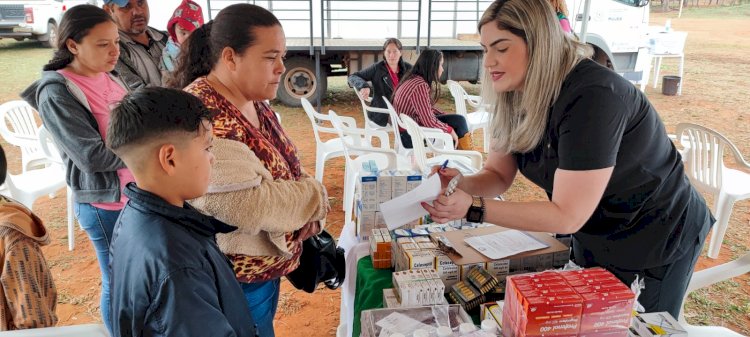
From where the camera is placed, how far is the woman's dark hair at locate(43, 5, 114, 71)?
6.75 feet

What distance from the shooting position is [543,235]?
166 cm

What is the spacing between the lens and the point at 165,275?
3.11 feet

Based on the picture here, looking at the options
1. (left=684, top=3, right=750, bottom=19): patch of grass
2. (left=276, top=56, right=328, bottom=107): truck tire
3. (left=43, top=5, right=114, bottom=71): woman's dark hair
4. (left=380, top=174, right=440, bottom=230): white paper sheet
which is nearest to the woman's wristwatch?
(left=380, top=174, right=440, bottom=230): white paper sheet

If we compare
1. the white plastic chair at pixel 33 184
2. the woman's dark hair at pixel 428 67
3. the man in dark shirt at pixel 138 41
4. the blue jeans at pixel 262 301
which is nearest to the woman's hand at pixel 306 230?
the blue jeans at pixel 262 301

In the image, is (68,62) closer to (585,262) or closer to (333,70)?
(585,262)

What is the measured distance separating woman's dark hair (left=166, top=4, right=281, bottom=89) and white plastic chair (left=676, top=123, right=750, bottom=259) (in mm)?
3344

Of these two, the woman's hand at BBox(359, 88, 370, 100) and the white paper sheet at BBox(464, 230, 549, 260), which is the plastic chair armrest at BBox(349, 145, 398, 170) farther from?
the white paper sheet at BBox(464, 230, 549, 260)

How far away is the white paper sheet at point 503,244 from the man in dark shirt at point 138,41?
1.97m

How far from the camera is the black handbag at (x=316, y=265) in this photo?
1731 mm

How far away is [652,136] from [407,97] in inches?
134

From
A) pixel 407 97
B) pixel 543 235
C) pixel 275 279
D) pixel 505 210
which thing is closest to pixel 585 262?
pixel 543 235

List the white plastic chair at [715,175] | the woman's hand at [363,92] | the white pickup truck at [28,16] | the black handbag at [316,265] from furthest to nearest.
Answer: the white pickup truck at [28,16], the woman's hand at [363,92], the white plastic chair at [715,175], the black handbag at [316,265]

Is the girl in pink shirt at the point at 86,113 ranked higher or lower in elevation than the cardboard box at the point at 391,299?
higher

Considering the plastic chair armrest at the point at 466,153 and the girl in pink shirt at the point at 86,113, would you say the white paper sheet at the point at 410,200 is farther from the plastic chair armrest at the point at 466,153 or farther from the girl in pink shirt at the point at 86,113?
the plastic chair armrest at the point at 466,153
